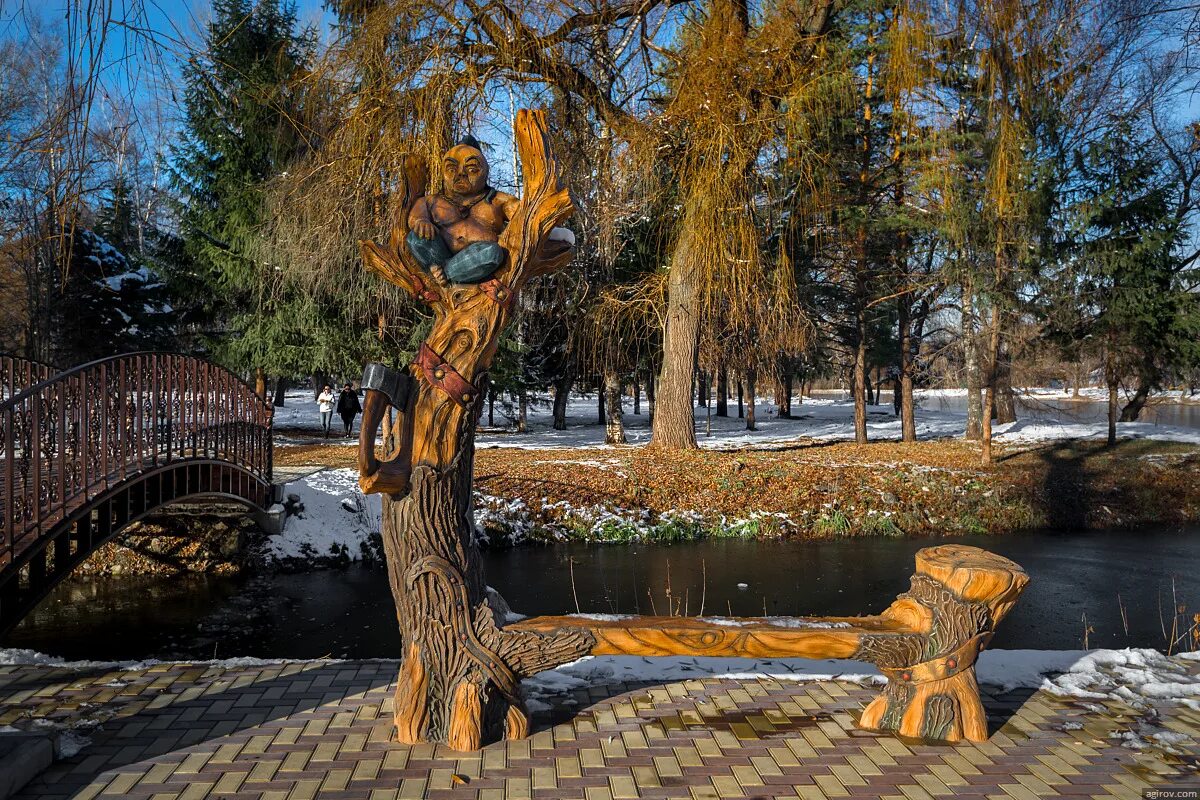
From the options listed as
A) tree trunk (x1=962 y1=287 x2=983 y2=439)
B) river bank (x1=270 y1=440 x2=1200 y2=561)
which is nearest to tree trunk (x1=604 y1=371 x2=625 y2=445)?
river bank (x1=270 y1=440 x2=1200 y2=561)

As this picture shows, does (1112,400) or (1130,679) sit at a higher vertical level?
(1112,400)

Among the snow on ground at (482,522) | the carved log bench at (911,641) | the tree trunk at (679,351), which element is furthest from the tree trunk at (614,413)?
the carved log bench at (911,641)

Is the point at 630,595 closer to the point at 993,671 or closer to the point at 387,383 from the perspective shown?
the point at 993,671

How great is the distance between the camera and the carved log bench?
4453mm

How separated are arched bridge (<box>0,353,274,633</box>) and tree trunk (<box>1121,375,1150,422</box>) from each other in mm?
20080

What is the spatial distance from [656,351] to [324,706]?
17505 mm

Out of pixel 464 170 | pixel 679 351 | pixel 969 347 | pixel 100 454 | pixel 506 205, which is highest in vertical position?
pixel 464 170

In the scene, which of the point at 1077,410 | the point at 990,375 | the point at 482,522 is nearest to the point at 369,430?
the point at 482,522

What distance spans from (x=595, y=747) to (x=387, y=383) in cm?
214

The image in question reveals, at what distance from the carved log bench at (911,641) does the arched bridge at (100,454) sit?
3.61 m

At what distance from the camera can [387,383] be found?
14.2 feet

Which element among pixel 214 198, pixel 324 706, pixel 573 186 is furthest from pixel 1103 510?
pixel 214 198

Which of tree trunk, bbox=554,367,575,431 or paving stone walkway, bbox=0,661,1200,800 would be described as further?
tree trunk, bbox=554,367,575,431

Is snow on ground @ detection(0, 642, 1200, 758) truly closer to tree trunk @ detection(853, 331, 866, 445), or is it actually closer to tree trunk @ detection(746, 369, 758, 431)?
tree trunk @ detection(853, 331, 866, 445)
